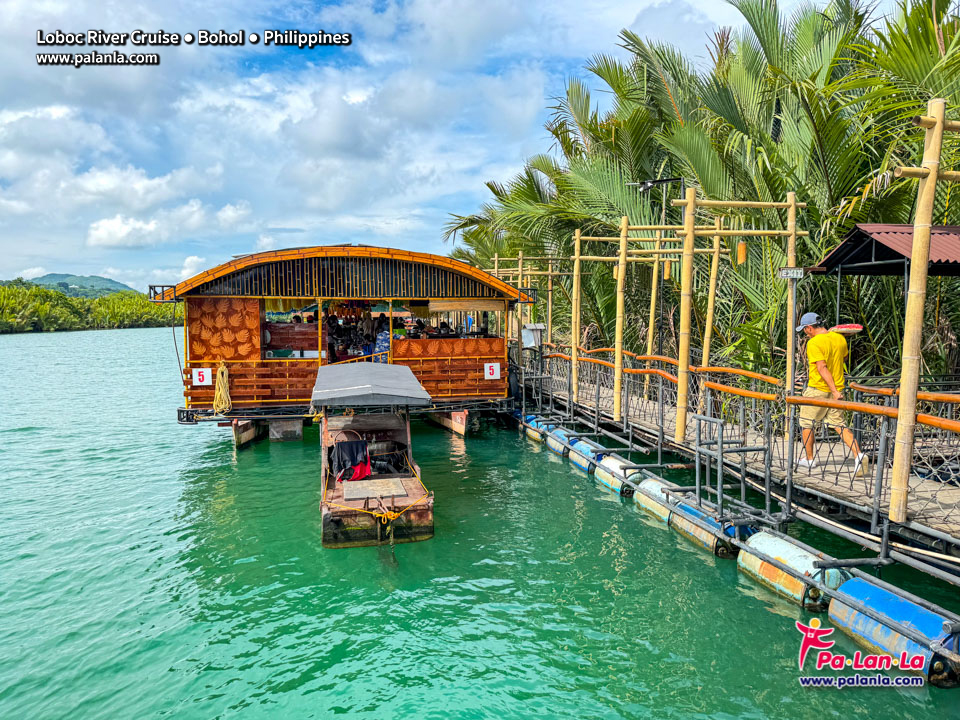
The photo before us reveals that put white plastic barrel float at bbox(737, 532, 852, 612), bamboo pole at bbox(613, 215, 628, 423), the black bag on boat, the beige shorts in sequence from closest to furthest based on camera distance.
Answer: white plastic barrel float at bbox(737, 532, 852, 612) < the beige shorts < the black bag on boat < bamboo pole at bbox(613, 215, 628, 423)

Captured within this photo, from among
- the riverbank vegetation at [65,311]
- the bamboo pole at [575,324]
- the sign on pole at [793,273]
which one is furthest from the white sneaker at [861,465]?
the riverbank vegetation at [65,311]

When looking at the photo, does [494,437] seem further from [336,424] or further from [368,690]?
[368,690]

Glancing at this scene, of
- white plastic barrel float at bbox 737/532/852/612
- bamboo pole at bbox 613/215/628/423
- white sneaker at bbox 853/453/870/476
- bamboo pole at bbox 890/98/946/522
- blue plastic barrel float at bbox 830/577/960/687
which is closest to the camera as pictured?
blue plastic barrel float at bbox 830/577/960/687

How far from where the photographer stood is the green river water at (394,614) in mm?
6055

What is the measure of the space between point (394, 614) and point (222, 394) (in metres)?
9.62

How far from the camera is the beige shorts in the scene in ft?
26.5

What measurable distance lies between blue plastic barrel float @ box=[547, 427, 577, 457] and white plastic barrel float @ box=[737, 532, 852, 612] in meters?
6.62

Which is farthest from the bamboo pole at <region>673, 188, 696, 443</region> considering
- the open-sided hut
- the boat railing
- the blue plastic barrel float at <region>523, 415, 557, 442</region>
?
the open-sided hut

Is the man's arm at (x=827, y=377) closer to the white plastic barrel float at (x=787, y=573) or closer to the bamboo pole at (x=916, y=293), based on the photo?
the white plastic barrel float at (x=787, y=573)

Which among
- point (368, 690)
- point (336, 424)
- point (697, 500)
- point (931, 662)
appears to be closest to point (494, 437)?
point (336, 424)

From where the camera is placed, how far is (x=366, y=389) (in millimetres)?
10492

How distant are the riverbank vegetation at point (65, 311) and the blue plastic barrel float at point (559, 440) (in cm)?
6374

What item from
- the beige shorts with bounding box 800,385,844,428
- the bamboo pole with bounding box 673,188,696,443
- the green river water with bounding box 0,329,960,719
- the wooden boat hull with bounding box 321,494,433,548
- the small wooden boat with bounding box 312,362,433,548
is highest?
the bamboo pole with bounding box 673,188,696,443

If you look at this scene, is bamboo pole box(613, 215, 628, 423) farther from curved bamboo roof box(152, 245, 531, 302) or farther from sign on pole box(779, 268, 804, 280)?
curved bamboo roof box(152, 245, 531, 302)
